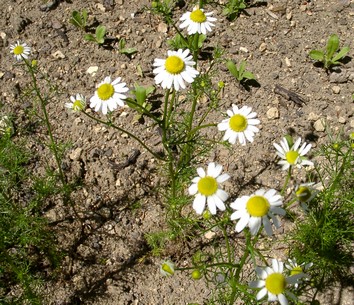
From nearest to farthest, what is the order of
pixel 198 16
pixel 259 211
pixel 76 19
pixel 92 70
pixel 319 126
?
pixel 259 211, pixel 198 16, pixel 319 126, pixel 92 70, pixel 76 19

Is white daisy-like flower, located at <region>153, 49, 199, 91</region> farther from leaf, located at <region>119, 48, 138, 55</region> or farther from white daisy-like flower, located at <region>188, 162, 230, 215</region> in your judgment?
leaf, located at <region>119, 48, 138, 55</region>

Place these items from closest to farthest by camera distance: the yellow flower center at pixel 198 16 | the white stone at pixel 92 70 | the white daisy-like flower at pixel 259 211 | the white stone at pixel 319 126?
the white daisy-like flower at pixel 259 211
the yellow flower center at pixel 198 16
the white stone at pixel 319 126
the white stone at pixel 92 70

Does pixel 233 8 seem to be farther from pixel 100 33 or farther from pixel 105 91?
pixel 105 91

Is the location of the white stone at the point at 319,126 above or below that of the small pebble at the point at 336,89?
below

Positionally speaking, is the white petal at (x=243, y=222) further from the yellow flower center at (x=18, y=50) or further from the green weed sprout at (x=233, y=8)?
the green weed sprout at (x=233, y=8)

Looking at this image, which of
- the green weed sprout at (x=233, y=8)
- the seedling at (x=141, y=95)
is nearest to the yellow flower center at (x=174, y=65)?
the seedling at (x=141, y=95)

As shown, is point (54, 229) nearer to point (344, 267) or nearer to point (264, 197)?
point (264, 197)

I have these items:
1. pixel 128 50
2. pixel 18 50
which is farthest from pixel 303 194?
pixel 128 50
